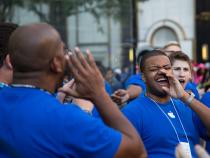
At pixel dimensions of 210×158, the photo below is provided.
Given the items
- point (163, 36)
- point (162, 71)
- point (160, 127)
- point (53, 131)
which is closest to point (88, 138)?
point (53, 131)

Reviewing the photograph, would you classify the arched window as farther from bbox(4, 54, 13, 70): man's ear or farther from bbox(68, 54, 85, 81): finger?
bbox(68, 54, 85, 81): finger

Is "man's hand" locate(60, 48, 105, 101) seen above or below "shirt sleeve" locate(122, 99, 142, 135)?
above

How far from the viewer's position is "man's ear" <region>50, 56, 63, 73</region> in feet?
8.45

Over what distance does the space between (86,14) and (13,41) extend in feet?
24.2

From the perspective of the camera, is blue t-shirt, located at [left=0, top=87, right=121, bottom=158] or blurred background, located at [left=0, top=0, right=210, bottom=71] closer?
blue t-shirt, located at [left=0, top=87, right=121, bottom=158]

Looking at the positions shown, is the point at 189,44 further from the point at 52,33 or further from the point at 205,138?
the point at 52,33

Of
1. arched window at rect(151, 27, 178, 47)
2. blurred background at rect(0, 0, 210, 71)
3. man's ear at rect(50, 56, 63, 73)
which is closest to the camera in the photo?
man's ear at rect(50, 56, 63, 73)

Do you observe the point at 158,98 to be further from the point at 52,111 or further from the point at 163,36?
the point at 163,36

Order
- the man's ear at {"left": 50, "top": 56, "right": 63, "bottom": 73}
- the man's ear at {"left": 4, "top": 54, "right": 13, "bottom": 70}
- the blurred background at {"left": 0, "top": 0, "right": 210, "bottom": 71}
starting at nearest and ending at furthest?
the man's ear at {"left": 50, "top": 56, "right": 63, "bottom": 73} < the man's ear at {"left": 4, "top": 54, "right": 13, "bottom": 70} < the blurred background at {"left": 0, "top": 0, "right": 210, "bottom": 71}

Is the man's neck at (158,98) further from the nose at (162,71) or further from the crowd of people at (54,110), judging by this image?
the crowd of people at (54,110)

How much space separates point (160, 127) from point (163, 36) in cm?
2495

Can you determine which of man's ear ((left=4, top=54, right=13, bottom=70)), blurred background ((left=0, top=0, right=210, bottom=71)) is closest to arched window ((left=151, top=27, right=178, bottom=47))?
blurred background ((left=0, top=0, right=210, bottom=71))

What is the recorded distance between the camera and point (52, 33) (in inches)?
102

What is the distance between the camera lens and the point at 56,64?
2.58 meters
